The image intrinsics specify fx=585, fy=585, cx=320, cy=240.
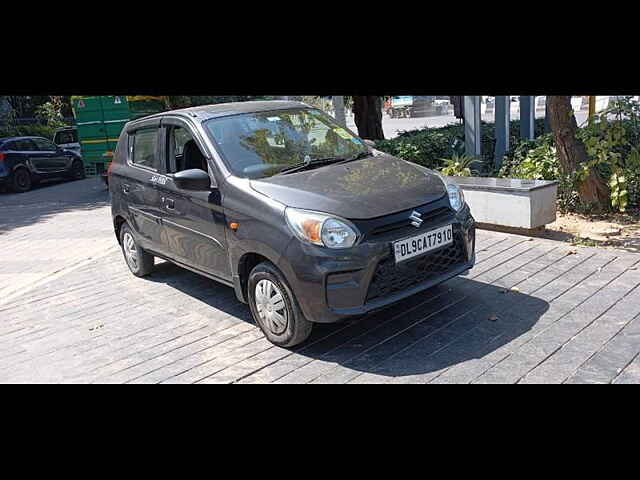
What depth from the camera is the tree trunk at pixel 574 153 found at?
7.52 metres

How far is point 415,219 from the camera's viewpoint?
4.34m

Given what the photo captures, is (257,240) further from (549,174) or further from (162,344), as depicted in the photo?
(549,174)

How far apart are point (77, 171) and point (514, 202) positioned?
674 inches

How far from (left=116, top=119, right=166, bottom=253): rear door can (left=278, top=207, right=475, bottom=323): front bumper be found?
7.07ft

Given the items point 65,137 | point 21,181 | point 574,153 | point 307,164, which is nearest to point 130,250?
point 307,164

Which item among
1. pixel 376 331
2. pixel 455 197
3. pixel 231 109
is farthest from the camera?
pixel 231 109

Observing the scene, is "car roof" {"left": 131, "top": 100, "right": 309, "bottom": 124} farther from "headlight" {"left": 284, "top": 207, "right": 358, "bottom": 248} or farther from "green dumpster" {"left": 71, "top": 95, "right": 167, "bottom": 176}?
"green dumpster" {"left": 71, "top": 95, "right": 167, "bottom": 176}

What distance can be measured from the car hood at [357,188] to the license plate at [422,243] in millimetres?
238

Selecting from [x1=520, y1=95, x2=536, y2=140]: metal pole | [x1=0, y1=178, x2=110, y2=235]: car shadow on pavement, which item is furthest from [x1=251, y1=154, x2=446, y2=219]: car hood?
[x1=0, y1=178, x2=110, y2=235]: car shadow on pavement

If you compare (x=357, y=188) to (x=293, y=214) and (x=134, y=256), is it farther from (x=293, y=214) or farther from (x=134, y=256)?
(x=134, y=256)

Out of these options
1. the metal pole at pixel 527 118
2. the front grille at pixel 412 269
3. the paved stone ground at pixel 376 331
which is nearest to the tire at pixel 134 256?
the paved stone ground at pixel 376 331

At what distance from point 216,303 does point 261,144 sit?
5.52ft

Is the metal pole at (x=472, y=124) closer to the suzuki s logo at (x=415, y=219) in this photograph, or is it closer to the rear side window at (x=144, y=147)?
the rear side window at (x=144, y=147)

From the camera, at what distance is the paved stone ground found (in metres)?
4.05
